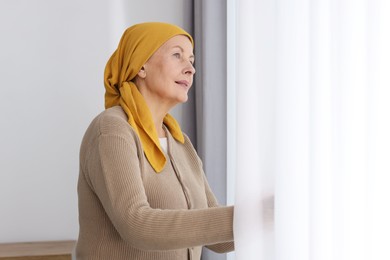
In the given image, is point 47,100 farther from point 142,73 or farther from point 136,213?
point 136,213

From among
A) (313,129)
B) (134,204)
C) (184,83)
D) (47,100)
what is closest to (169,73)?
(184,83)

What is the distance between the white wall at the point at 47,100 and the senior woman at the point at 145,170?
123 cm

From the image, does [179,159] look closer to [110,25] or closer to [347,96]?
A: [347,96]

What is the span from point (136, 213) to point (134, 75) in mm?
598

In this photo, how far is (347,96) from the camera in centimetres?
93

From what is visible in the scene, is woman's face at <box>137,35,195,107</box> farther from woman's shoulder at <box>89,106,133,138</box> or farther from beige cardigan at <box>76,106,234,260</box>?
woman's shoulder at <box>89,106,133,138</box>

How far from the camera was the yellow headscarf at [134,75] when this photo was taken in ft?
5.03

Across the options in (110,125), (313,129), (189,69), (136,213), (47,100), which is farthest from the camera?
(47,100)

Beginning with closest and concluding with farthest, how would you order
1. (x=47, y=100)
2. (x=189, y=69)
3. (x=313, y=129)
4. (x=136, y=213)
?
(x=313, y=129)
(x=136, y=213)
(x=189, y=69)
(x=47, y=100)

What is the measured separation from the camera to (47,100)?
2.90 metres

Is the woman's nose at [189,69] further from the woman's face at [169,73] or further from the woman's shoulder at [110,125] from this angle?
the woman's shoulder at [110,125]

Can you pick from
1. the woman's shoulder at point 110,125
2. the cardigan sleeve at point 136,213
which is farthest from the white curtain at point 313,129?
the woman's shoulder at point 110,125

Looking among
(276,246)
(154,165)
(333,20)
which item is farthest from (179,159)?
(333,20)

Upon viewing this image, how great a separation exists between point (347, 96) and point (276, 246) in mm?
283
